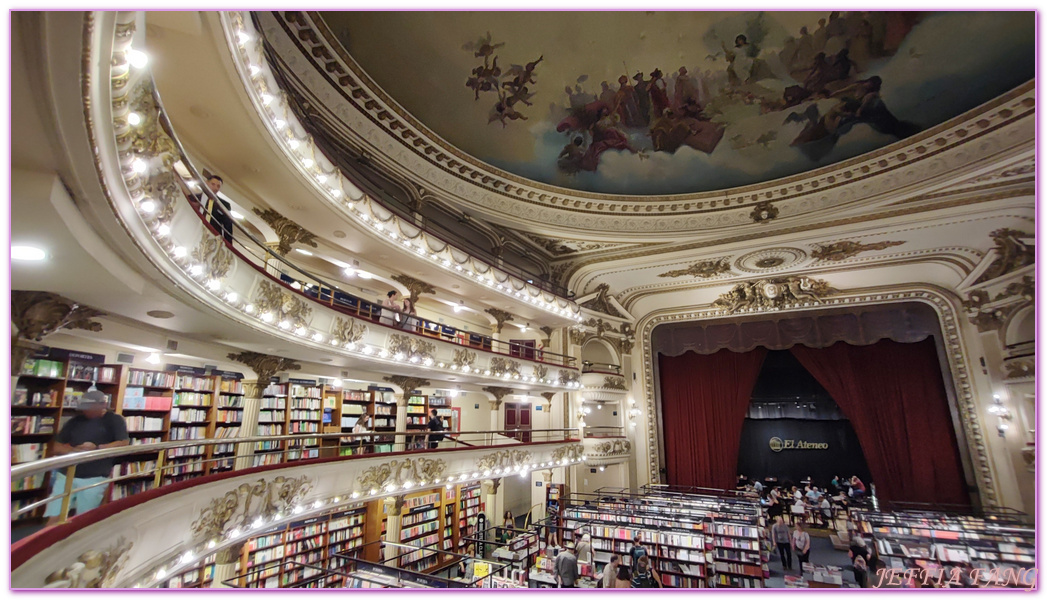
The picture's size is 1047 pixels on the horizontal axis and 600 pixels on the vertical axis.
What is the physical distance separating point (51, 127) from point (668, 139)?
12.3 meters

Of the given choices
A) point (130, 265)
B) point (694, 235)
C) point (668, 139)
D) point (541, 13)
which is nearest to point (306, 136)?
point (130, 265)

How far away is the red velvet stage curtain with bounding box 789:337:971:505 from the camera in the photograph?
44.5 ft

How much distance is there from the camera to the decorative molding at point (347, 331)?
24.8ft

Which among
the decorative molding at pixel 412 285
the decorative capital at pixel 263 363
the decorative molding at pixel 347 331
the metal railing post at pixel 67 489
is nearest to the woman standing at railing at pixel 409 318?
the decorative molding at pixel 412 285

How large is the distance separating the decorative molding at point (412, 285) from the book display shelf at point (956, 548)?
9.68 metres

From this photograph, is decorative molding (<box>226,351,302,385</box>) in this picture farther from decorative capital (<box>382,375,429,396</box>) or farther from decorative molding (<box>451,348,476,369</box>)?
decorative molding (<box>451,348,476,369</box>)

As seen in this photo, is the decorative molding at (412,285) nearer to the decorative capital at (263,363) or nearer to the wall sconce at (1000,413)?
the decorative capital at (263,363)

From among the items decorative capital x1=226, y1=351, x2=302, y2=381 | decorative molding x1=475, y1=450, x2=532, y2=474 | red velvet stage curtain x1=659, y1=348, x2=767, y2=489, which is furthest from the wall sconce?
decorative capital x1=226, y1=351, x2=302, y2=381

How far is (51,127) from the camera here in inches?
93.7

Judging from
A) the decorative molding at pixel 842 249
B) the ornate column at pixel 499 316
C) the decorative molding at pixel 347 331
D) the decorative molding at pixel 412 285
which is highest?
the decorative molding at pixel 842 249

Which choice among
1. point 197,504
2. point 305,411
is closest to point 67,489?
point 197,504

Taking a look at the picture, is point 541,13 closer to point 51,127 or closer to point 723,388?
point 51,127

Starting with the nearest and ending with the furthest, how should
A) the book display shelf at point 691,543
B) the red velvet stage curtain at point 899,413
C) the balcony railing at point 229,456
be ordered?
the balcony railing at point 229,456 < the book display shelf at point 691,543 < the red velvet stage curtain at point 899,413

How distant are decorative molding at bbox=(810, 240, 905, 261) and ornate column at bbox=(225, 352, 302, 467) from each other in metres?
13.7
